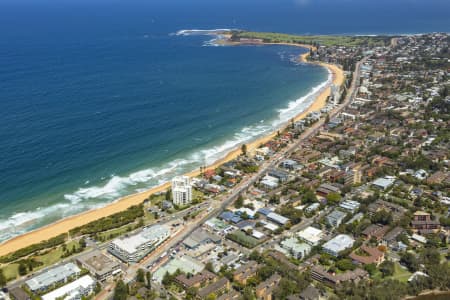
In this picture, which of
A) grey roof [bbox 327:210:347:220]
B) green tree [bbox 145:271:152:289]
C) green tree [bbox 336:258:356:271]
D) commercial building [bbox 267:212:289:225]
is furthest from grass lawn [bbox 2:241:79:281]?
grey roof [bbox 327:210:347:220]

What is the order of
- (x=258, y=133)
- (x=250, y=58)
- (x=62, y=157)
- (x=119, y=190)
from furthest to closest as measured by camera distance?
(x=250, y=58) < (x=258, y=133) < (x=62, y=157) < (x=119, y=190)

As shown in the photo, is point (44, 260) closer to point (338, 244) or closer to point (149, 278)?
point (149, 278)

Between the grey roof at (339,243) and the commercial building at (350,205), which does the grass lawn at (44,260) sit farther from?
the commercial building at (350,205)

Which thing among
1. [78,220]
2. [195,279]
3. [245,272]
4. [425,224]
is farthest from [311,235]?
[78,220]

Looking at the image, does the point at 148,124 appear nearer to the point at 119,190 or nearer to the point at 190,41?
the point at 119,190

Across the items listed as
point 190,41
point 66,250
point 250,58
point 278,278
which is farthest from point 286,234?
point 190,41

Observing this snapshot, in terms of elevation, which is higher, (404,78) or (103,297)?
(404,78)

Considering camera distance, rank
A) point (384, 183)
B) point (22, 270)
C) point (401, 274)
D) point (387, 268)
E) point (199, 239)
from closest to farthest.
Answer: point (387, 268), point (401, 274), point (22, 270), point (199, 239), point (384, 183)
